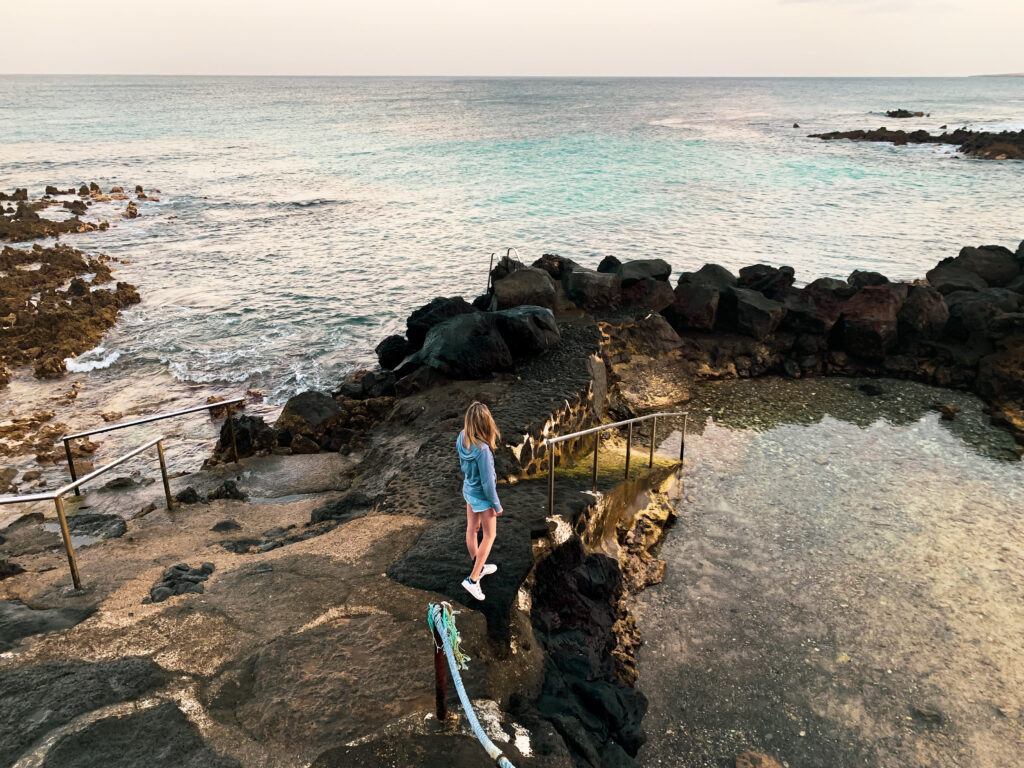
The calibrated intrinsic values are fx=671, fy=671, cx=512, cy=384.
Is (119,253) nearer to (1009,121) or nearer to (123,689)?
(123,689)

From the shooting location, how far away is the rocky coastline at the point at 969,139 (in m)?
56.1

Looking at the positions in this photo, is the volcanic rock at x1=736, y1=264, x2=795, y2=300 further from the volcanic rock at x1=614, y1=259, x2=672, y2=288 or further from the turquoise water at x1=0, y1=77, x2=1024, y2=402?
the turquoise water at x1=0, y1=77, x2=1024, y2=402

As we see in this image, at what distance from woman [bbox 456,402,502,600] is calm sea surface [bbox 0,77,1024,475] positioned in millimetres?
11517

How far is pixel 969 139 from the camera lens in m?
62.1

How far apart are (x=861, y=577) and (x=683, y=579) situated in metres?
2.30

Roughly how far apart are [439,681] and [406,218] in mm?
34391

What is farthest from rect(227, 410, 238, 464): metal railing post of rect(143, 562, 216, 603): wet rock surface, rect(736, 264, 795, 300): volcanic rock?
rect(736, 264, 795, 300): volcanic rock

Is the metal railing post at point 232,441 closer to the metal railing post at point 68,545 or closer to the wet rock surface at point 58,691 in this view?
the metal railing post at point 68,545

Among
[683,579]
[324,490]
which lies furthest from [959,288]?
[324,490]

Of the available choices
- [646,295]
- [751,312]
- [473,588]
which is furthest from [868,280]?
[473,588]

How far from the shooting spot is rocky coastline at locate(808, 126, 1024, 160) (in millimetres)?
56062

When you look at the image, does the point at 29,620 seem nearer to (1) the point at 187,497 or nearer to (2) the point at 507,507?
(1) the point at 187,497

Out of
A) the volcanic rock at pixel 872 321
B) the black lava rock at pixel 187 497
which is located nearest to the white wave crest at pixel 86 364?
the black lava rock at pixel 187 497

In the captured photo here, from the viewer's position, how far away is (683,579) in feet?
29.1
